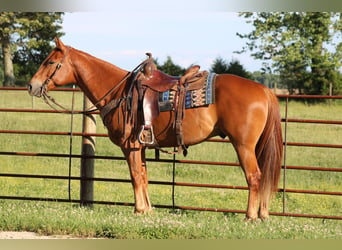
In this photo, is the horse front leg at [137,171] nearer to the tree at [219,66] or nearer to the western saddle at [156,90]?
the western saddle at [156,90]

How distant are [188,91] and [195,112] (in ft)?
0.89

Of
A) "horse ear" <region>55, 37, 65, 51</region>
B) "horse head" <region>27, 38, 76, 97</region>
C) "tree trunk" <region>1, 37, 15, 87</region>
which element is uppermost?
"tree trunk" <region>1, 37, 15, 87</region>

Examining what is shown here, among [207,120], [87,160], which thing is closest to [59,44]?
[87,160]

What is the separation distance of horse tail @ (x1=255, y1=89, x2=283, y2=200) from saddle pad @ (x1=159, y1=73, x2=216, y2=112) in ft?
2.34

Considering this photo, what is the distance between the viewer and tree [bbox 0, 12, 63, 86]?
24.0 meters

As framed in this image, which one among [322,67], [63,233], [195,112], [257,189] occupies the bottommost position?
[63,233]

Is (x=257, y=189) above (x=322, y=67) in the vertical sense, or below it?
below

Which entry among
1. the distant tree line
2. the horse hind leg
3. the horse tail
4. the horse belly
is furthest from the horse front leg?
the distant tree line

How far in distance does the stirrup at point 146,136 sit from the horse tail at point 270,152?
4.41 feet

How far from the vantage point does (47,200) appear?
8.62m

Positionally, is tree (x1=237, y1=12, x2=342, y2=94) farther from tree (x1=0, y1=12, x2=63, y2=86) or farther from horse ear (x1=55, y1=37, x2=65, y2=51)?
horse ear (x1=55, y1=37, x2=65, y2=51)

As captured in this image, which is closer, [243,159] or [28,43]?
[243,159]

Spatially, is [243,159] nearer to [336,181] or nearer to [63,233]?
[63,233]

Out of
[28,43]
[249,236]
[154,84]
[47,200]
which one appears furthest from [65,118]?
[249,236]
